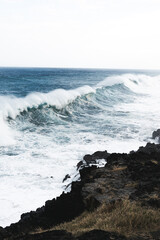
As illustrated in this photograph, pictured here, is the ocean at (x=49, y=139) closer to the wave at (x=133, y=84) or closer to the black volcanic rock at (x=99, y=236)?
the black volcanic rock at (x=99, y=236)

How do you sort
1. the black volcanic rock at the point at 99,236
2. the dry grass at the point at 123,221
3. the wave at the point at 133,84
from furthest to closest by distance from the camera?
the wave at the point at 133,84 < the dry grass at the point at 123,221 < the black volcanic rock at the point at 99,236

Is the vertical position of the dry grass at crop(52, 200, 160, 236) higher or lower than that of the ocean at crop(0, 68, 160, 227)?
higher

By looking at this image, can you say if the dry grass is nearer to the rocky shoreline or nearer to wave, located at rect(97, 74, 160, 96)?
the rocky shoreline

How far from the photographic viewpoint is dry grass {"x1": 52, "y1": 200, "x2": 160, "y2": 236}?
400 cm

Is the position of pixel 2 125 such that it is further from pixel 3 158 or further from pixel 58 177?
pixel 58 177

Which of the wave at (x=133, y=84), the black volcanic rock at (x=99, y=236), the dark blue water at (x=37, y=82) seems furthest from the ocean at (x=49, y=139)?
the wave at (x=133, y=84)

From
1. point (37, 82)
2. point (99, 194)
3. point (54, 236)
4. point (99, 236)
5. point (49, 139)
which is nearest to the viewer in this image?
point (99, 236)

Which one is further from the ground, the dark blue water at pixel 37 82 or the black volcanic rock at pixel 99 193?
the dark blue water at pixel 37 82

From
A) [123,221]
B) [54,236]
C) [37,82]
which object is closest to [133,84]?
[37,82]

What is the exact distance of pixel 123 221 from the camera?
13.7 feet

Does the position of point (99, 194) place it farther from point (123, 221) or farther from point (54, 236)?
point (54, 236)

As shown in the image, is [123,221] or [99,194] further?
[99,194]

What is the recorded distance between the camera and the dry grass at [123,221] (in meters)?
4.00

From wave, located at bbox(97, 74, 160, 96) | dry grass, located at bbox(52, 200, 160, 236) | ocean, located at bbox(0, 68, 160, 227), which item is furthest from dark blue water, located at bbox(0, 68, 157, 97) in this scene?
dry grass, located at bbox(52, 200, 160, 236)
